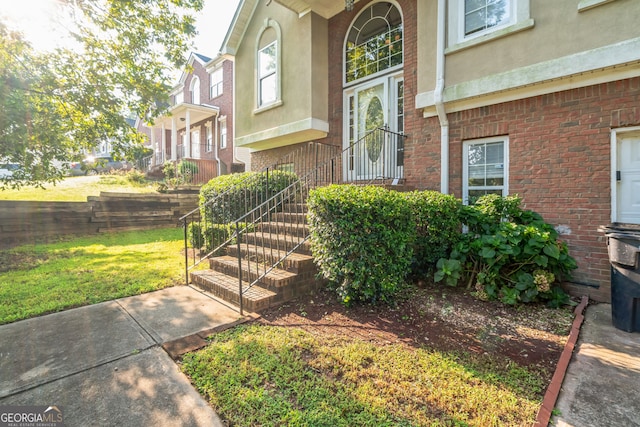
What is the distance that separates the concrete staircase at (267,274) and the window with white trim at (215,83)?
14862mm

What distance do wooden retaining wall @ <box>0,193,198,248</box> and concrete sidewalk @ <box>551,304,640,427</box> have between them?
10.4m

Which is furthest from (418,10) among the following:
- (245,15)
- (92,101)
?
(92,101)

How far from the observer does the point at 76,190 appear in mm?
11977

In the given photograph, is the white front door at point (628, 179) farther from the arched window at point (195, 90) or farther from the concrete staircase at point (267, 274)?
the arched window at point (195, 90)

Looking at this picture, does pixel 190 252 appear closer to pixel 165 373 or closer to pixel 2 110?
pixel 2 110

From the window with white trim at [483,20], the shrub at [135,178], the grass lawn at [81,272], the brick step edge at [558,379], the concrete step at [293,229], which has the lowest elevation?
the brick step edge at [558,379]

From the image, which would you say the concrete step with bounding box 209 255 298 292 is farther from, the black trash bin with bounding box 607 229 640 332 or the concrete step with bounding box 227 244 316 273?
the black trash bin with bounding box 607 229 640 332

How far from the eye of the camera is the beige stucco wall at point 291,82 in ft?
26.2

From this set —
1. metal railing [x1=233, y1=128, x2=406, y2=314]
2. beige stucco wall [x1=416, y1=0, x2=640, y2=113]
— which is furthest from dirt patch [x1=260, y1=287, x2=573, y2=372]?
beige stucco wall [x1=416, y1=0, x2=640, y2=113]

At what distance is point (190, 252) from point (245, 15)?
7.71m

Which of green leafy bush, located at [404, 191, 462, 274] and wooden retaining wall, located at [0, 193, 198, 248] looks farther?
wooden retaining wall, located at [0, 193, 198, 248]

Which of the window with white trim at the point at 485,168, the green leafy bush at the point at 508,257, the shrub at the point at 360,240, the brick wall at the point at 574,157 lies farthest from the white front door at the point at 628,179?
the shrub at the point at 360,240

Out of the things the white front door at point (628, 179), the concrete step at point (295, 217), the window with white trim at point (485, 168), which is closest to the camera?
the white front door at point (628, 179)

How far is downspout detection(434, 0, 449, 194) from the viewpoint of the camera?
5.58m
